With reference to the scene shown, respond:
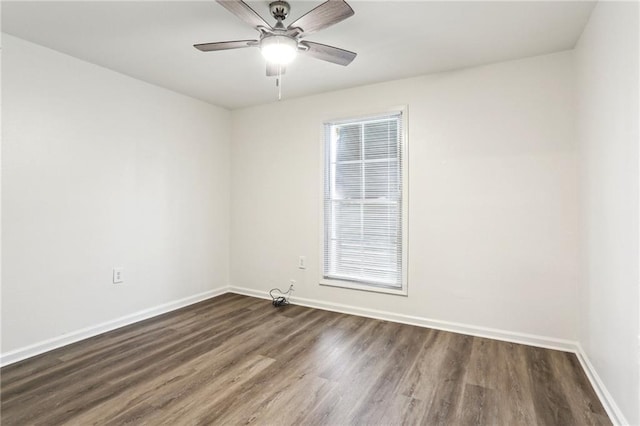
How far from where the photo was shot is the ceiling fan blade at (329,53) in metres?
2.11

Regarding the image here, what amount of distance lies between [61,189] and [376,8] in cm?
276

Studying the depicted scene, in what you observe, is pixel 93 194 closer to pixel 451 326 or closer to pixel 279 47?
pixel 279 47

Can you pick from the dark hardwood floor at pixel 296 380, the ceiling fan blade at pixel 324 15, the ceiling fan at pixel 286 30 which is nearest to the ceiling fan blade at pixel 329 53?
the ceiling fan at pixel 286 30

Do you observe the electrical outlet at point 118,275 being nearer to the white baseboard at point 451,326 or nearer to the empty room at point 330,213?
the empty room at point 330,213

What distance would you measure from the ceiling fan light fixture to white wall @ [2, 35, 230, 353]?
185 cm

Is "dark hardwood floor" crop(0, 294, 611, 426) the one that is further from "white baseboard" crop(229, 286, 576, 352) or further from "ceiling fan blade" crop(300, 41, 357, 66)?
"ceiling fan blade" crop(300, 41, 357, 66)

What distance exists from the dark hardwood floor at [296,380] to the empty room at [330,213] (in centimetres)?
2

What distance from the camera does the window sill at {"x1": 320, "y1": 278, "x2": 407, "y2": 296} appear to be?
325 cm

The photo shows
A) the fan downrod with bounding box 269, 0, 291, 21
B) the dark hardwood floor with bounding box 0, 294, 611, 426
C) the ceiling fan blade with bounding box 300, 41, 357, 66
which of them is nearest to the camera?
the dark hardwood floor with bounding box 0, 294, 611, 426

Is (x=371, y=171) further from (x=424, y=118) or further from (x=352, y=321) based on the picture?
(x=352, y=321)

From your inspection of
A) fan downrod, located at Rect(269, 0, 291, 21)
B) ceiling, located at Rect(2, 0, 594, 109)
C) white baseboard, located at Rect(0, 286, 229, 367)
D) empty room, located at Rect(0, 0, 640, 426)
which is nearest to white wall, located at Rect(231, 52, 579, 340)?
empty room, located at Rect(0, 0, 640, 426)

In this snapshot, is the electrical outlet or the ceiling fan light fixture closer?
the ceiling fan light fixture

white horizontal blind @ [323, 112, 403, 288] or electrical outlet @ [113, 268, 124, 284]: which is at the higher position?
white horizontal blind @ [323, 112, 403, 288]

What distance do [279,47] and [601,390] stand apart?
111 inches
